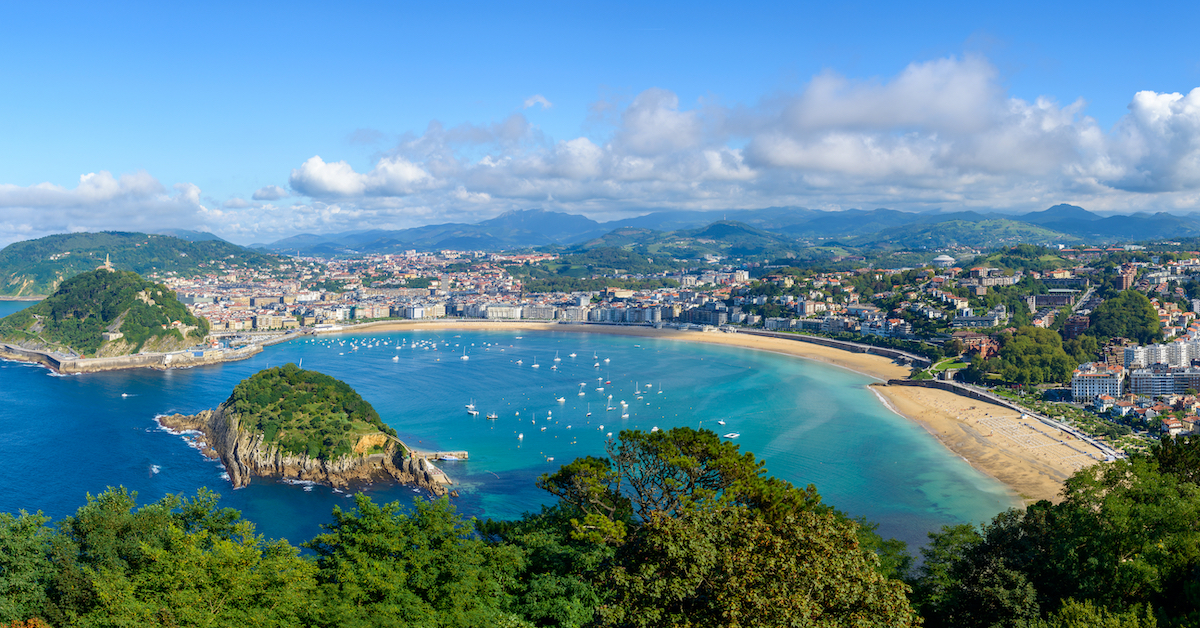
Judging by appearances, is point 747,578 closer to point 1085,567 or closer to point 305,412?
point 1085,567

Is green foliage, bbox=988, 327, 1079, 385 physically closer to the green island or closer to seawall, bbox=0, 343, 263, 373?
the green island

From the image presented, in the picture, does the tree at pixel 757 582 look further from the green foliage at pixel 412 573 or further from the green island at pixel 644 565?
the green foliage at pixel 412 573

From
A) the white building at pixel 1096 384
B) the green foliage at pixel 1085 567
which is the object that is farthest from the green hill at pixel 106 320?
the white building at pixel 1096 384

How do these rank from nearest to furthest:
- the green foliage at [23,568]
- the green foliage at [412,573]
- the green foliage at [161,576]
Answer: the green foliage at [161,576] < the green foliage at [412,573] < the green foliage at [23,568]

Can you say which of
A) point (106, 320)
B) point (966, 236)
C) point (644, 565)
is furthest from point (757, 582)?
point (966, 236)

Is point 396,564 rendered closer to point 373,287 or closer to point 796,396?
point 796,396

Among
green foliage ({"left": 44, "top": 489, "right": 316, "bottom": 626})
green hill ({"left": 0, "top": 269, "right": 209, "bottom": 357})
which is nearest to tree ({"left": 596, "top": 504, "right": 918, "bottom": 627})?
green foliage ({"left": 44, "top": 489, "right": 316, "bottom": 626})
